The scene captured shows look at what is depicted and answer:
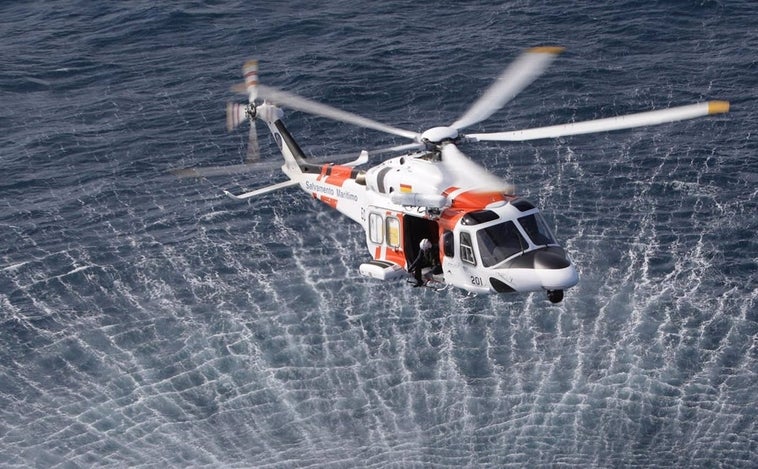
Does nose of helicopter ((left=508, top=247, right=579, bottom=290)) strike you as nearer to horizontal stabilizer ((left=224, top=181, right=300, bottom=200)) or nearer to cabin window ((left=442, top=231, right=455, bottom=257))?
→ cabin window ((left=442, top=231, right=455, bottom=257))

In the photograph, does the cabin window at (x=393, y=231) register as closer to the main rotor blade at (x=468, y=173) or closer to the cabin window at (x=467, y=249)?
the main rotor blade at (x=468, y=173)

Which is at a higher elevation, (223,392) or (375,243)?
(375,243)

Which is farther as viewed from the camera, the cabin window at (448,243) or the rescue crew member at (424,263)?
the rescue crew member at (424,263)

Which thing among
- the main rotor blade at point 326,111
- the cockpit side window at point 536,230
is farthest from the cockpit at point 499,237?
the main rotor blade at point 326,111

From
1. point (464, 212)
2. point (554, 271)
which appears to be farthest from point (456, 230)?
point (554, 271)

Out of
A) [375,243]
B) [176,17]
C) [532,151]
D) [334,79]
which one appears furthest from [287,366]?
[176,17]

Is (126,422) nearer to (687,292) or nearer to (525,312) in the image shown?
(525,312)
